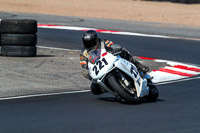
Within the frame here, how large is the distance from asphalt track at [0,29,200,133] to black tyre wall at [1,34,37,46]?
4.48 metres

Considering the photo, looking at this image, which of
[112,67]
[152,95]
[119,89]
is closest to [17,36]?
[152,95]

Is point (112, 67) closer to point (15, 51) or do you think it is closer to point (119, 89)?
point (119, 89)

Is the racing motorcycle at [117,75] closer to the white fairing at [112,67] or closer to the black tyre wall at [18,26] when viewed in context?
the white fairing at [112,67]

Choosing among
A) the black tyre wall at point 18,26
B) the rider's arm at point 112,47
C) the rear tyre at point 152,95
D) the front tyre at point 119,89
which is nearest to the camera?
the front tyre at point 119,89

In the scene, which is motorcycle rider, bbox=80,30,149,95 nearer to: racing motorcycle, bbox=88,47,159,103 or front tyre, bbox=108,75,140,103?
racing motorcycle, bbox=88,47,159,103

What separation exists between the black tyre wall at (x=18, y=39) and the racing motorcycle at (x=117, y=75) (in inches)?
221

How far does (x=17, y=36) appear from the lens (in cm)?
1364

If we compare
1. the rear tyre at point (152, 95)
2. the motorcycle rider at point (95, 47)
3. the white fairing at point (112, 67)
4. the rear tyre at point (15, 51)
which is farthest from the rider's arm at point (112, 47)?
the rear tyre at point (15, 51)

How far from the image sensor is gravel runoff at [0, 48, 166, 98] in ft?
32.9

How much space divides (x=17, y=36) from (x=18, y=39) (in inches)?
3.6

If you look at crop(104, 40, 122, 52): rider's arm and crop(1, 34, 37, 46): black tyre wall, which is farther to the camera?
crop(1, 34, 37, 46): black tyre wall

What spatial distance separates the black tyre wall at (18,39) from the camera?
13656 millimetres


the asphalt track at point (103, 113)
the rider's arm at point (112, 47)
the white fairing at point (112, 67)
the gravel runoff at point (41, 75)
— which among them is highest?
the rider's arm at point (112, 47)

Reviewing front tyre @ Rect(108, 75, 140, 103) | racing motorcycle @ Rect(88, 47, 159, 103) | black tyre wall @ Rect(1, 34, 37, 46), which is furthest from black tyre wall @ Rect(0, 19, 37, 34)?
front tyre @ Rect(108, 75, 140, 103)
